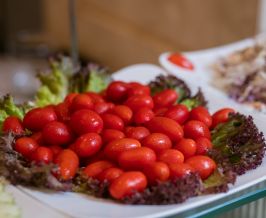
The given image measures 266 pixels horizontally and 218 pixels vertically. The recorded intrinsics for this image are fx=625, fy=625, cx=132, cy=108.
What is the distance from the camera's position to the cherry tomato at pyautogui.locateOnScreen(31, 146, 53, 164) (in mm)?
1113

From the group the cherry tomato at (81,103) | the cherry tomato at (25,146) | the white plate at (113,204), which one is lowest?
the white plate at (113,204)

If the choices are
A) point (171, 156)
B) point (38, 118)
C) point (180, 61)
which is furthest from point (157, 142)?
point (180, 61)

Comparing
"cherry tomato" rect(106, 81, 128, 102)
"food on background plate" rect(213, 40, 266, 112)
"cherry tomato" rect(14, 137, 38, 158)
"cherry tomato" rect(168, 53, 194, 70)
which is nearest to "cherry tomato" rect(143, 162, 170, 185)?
"cherry tomato" rect(14, 137, 38, 158)

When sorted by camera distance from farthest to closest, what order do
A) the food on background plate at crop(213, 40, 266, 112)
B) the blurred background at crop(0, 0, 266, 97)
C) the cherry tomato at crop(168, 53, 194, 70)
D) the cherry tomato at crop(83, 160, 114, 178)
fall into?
the blurred background at crop(0, 0, 266, 97) → the cherry tomato at crop(168, 53, 194, 70) → the food on background plate at crop(213, 40, 266, 112) → the cherry tomato at crop(83, 160, 114, 178)

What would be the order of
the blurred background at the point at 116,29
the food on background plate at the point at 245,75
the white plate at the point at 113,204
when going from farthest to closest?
the blurred background at the point at 116,29, the food on background plate at the point at 245,75, the white plate at the point at 113,204

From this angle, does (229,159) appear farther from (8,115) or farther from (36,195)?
(8,115)

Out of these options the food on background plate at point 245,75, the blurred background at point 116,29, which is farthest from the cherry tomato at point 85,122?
the blurred background at point 116,29

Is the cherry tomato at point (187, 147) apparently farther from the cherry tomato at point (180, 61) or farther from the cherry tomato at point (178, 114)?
the cherry tomato at point (180, 61)

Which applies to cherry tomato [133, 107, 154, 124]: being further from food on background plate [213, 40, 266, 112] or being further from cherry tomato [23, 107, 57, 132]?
food on background plate [213, 40, 266, 112]

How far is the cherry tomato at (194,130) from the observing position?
1220 millimetres

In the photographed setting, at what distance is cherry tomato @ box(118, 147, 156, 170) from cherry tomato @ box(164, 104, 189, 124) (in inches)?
7.2

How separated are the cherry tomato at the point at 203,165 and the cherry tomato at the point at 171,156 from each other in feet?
0.07

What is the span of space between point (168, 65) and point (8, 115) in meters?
0.68

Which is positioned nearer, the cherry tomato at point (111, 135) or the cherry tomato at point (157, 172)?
the cherry tomato at point (157, 172)
